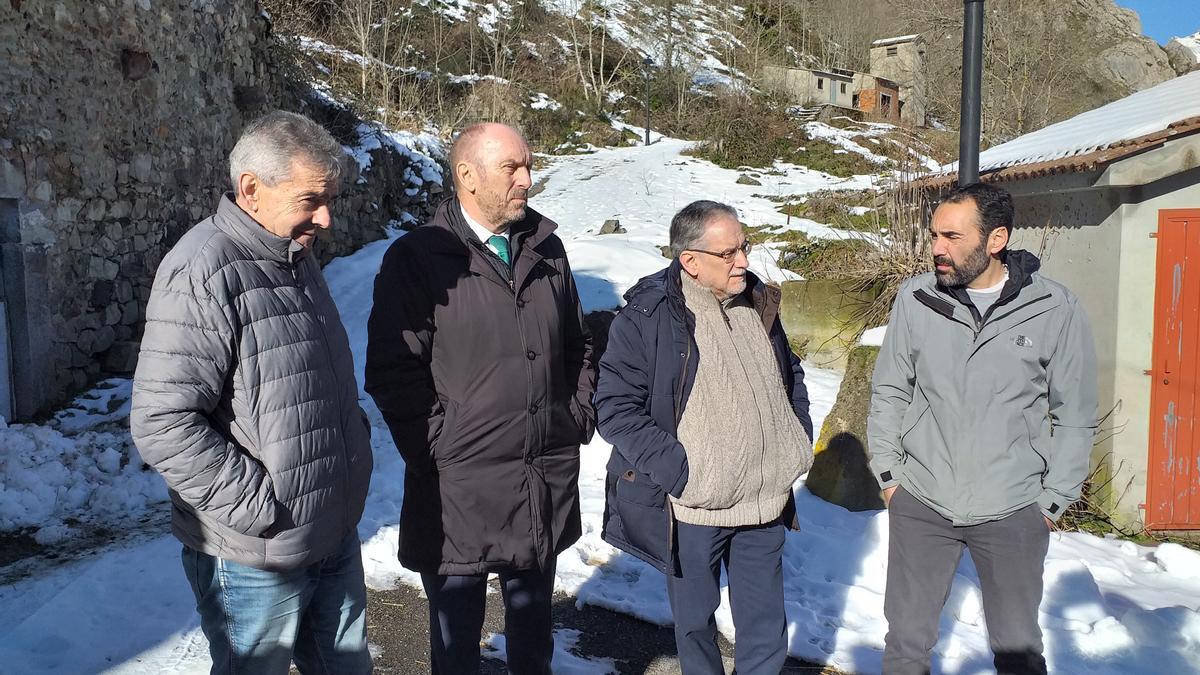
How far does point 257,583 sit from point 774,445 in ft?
5.17

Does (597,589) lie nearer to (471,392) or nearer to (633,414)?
(633,414)

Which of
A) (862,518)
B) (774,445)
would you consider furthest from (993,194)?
(862,518)

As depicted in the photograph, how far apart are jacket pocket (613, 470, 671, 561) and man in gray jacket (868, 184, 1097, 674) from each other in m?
0.76

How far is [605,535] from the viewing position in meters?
2.86

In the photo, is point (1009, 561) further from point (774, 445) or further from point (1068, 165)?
point (1068, 165)

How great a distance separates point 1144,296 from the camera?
5195 millimetres

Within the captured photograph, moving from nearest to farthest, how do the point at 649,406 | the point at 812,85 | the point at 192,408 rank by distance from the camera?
the point at 192,408 → the point at 649,406 → the point at 812,85

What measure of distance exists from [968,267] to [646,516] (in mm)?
1303

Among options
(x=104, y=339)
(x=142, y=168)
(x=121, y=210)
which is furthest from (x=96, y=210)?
(x=104, y=339)

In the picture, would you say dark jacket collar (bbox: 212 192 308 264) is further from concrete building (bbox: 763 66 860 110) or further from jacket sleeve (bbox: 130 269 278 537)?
concrete building (bbox: 763 66 860 110)

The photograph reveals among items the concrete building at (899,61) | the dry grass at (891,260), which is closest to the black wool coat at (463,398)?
the dry grass at (891,260)

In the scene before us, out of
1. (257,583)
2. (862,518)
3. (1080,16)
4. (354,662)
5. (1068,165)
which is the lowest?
(862,518)

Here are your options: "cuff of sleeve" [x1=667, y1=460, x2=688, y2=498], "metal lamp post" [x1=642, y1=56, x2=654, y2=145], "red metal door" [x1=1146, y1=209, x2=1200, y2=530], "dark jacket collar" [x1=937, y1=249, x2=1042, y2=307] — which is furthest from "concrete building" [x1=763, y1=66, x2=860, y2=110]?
"cuff of sleeve" [x1=667, y1=460, x2=688, y2=498]

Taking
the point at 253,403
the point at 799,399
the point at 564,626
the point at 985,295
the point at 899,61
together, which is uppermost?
the point at 899,61
